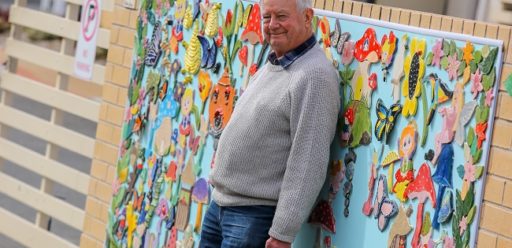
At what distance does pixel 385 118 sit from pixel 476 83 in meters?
0.56

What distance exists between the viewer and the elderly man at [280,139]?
4.80 meters

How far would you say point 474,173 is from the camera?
14.1 ft

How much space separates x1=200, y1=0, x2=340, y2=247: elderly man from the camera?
4.80m

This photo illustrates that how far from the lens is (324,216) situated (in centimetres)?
515

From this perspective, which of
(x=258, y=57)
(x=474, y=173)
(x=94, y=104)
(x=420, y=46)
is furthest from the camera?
(x=94, y=104)

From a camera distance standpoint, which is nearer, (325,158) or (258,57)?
(325,158)

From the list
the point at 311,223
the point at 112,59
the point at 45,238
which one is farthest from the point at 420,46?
the point at 45,238

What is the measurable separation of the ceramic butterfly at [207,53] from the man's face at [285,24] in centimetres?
110

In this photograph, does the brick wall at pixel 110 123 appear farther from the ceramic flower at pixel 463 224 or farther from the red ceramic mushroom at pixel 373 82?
the ceramic flower at pixel 463 224

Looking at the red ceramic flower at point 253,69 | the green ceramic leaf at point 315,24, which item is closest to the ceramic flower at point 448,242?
the green ceramic leaf at point 315,24

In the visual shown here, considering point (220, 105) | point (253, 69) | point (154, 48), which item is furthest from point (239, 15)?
point (154, 48)

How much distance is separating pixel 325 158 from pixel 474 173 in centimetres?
72

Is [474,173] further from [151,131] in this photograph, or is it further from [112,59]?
[112,59]

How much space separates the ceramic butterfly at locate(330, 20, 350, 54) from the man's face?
18 cm
